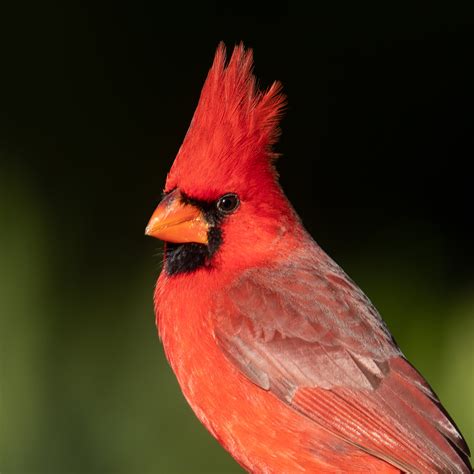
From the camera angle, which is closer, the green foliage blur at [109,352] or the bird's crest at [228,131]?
the bird's crest at [228,131]

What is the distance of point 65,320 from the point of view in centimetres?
341

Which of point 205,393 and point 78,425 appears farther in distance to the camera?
point 78,425

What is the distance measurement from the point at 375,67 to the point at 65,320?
132 centimetres

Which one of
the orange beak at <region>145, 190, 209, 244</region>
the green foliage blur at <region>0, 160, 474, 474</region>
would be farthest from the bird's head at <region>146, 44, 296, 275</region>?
the green foliage blur at <region>0, 160, 474, 474</region>

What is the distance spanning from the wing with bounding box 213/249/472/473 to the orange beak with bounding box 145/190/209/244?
149mm

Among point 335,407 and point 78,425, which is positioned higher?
point 335,407

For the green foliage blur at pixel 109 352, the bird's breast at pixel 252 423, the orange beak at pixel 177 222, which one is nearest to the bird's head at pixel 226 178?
the orange beak at pixel 177 222

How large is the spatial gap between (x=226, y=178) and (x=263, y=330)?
35 cm

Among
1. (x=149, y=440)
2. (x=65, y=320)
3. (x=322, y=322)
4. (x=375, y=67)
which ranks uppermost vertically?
(x=375, y=67)

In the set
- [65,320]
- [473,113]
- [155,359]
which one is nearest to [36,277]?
[65,320]

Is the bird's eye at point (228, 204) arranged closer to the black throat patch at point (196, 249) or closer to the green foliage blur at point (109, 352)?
the black throat patch at point (196, 249)

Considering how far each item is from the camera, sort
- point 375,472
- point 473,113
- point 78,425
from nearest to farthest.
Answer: point 375,472
point 78,425
point 473,113

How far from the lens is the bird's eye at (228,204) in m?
2.70

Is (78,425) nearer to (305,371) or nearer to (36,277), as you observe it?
(36,277)
